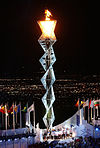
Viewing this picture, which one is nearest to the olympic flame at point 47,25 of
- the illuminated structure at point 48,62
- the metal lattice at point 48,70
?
the illuminated structure at point 48,62

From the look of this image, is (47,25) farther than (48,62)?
No

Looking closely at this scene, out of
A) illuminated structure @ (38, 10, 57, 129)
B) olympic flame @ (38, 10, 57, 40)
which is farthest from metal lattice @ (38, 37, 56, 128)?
olympic flame @ (38, 10, 57, 40)

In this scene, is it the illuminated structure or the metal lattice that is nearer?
the illuminated structure

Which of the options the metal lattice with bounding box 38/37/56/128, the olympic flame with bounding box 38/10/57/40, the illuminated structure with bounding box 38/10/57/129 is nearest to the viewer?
the illuminated structure with bounding box 38/10/57/129

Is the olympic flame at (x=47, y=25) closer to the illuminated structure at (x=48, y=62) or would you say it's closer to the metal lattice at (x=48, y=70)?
the illuminated structure at (x=48, y=62)

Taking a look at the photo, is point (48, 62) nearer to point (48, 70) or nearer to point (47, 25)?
point (48, 70)

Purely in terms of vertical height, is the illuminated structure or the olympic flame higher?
the olympic flame

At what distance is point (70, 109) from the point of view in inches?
1922

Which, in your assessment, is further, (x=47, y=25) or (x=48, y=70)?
(x=48, y=70)

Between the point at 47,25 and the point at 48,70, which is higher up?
the point at 47,25

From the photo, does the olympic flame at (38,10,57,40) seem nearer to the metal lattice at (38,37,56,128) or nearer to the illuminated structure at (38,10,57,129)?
the illuminated structure at (38,10,57,129)

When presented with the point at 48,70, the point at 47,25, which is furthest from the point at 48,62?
the point at 47,25

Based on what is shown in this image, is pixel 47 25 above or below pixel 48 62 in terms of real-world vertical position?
above

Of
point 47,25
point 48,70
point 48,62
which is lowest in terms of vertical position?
point 48,70
